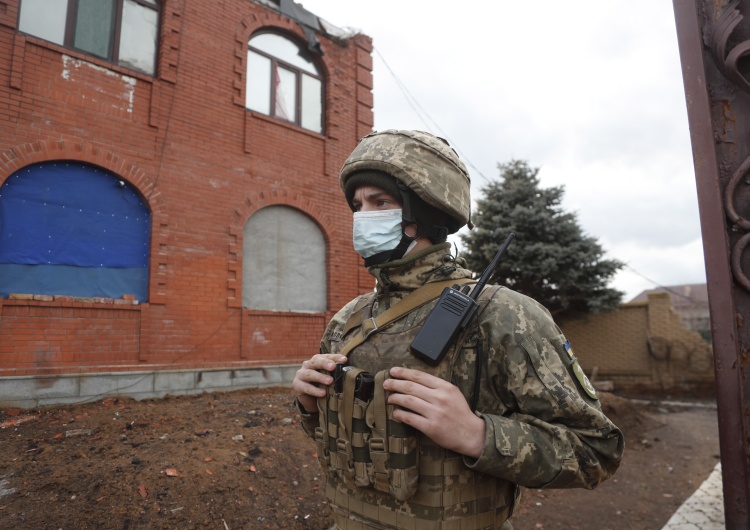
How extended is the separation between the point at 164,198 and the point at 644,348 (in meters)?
13.1

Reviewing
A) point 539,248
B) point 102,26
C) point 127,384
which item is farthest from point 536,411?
point 539,248

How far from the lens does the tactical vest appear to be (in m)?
1.25

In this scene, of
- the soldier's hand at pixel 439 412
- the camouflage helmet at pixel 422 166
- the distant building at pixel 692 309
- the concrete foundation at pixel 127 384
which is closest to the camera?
the soldier's hand at pixel 439 412

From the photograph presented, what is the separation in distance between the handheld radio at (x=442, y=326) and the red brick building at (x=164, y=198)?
228 inches

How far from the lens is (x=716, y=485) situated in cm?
550

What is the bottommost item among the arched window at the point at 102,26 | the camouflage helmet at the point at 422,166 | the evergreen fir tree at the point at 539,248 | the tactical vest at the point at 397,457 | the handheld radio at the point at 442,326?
the tactical vest at the point at 397,457

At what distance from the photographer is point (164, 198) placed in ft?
21.7

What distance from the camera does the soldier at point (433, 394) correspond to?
3.86 ft

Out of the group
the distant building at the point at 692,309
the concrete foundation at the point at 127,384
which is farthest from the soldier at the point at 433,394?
the distant building at the point at 692,309

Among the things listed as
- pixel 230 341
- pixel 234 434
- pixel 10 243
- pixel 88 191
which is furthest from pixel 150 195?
pixel 234 434

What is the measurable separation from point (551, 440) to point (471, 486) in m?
0.28

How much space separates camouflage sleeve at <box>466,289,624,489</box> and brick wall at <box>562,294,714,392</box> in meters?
13.6

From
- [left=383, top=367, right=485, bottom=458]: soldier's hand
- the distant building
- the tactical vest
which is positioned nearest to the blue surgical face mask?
the tactical vest

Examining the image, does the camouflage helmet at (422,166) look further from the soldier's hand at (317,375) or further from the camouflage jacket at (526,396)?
the soldier's hand at (317,375)
